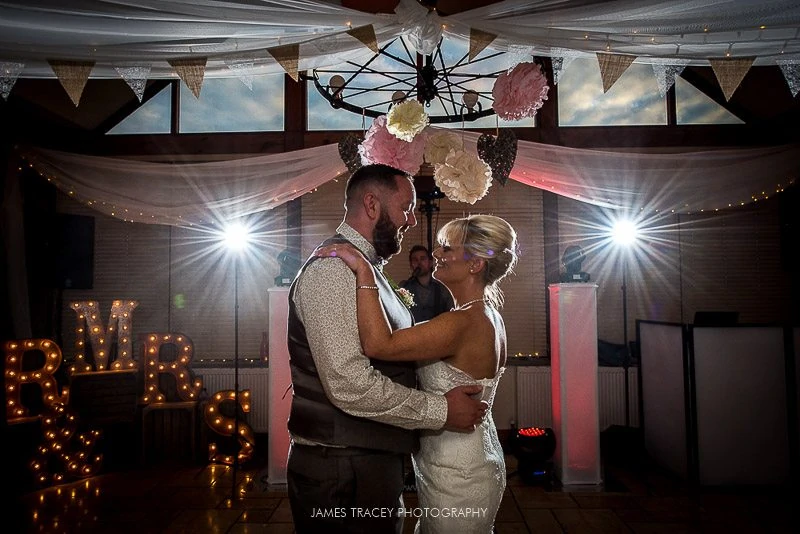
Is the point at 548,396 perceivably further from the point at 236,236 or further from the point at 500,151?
the point at 236,236

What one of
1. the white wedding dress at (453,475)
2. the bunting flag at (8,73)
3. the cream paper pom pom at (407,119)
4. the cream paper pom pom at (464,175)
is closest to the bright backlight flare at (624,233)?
the cream paper pom pom at (464,175)

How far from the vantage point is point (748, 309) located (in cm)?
571

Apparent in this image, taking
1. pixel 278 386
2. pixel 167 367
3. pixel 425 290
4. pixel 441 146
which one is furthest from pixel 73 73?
pixel 167 367

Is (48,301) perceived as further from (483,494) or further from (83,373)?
(483,494)

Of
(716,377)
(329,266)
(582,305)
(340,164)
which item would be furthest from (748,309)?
(329,266)

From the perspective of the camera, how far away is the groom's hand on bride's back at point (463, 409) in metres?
1.73

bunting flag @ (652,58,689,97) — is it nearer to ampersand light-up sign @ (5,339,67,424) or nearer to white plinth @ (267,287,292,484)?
white plinth @ (267,287,292,484)

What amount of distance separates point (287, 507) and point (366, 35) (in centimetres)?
324

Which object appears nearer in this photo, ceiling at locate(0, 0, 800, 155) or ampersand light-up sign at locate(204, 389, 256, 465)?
ampersand light-up sign at locate(204, 389, 256, 465)

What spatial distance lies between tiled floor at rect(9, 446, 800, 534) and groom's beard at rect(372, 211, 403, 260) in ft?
7.83

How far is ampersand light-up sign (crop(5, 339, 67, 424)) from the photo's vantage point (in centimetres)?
404

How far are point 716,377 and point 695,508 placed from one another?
42.2 inches

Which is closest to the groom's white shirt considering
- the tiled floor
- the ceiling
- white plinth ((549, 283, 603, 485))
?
the tiled floor

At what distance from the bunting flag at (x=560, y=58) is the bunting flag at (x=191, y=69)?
149 cm
